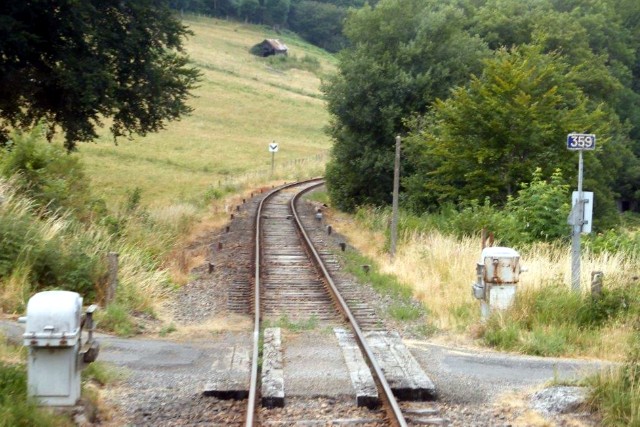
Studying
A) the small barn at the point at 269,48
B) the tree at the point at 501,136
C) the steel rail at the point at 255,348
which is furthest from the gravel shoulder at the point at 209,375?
the small barn at the point at 269,48

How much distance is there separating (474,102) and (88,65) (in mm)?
9522

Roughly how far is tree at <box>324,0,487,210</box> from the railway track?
45.8ft

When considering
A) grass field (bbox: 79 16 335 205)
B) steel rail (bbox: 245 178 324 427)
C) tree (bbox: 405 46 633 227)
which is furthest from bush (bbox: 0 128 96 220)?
tree (bbox: 405 46 633 227)

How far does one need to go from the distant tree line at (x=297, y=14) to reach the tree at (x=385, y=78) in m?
117

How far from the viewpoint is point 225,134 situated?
7312cm

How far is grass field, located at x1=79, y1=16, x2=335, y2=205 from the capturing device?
4678cm

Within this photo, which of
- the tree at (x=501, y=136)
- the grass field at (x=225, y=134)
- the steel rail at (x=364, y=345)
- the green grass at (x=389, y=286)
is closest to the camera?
the steel rail at (x=364, y=345)

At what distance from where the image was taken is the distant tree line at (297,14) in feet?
485

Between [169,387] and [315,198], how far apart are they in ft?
94.3

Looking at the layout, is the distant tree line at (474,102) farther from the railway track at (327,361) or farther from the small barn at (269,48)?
the small barn at (269,48)

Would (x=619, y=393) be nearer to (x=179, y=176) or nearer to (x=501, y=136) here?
(x=501, y=136)

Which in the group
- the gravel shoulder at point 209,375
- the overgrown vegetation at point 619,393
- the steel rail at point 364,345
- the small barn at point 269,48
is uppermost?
the small barn at point 269,48

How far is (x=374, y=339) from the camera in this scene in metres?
10.1

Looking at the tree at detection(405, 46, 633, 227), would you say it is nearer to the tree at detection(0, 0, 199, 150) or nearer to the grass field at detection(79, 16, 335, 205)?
the tree at detection(0, 0, 199, 150)
